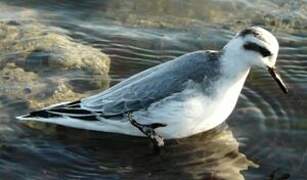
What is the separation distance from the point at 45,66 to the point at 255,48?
101 inches

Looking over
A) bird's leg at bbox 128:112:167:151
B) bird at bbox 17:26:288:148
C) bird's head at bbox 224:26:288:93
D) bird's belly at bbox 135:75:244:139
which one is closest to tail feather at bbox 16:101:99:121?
bird at bbox 17:26:288:148

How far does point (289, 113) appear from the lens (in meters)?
7.23

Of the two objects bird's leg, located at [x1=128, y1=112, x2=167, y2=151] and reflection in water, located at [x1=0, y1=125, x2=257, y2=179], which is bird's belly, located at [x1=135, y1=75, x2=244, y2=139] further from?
reflection in water, located at [x1=0, y1=125, x2=257, y2=179]

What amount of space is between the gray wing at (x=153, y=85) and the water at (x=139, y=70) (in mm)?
369

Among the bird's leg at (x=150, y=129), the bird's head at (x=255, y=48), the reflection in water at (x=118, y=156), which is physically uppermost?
the bird's head at (x=255, y=48)

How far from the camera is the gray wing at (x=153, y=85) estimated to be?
6.59m

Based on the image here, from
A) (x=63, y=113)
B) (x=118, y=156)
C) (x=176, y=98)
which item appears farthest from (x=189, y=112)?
(x=63, y=113)

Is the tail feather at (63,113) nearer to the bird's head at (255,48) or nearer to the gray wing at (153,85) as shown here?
the gray wing at (153,85)

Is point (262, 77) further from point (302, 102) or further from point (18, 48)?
point (18, 48)

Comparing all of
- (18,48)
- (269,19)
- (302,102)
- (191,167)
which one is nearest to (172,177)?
(191,167)

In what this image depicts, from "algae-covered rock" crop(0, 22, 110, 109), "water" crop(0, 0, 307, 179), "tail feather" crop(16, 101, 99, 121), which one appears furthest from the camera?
"algae-covered rock" crop(0, 22, 110, 109)

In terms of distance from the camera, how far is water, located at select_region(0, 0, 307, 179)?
645 cm

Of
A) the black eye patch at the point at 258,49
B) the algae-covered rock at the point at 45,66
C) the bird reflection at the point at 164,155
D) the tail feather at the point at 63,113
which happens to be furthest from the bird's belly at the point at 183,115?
the algae-covered rock at the point at 45,66

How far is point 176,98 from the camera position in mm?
6516
